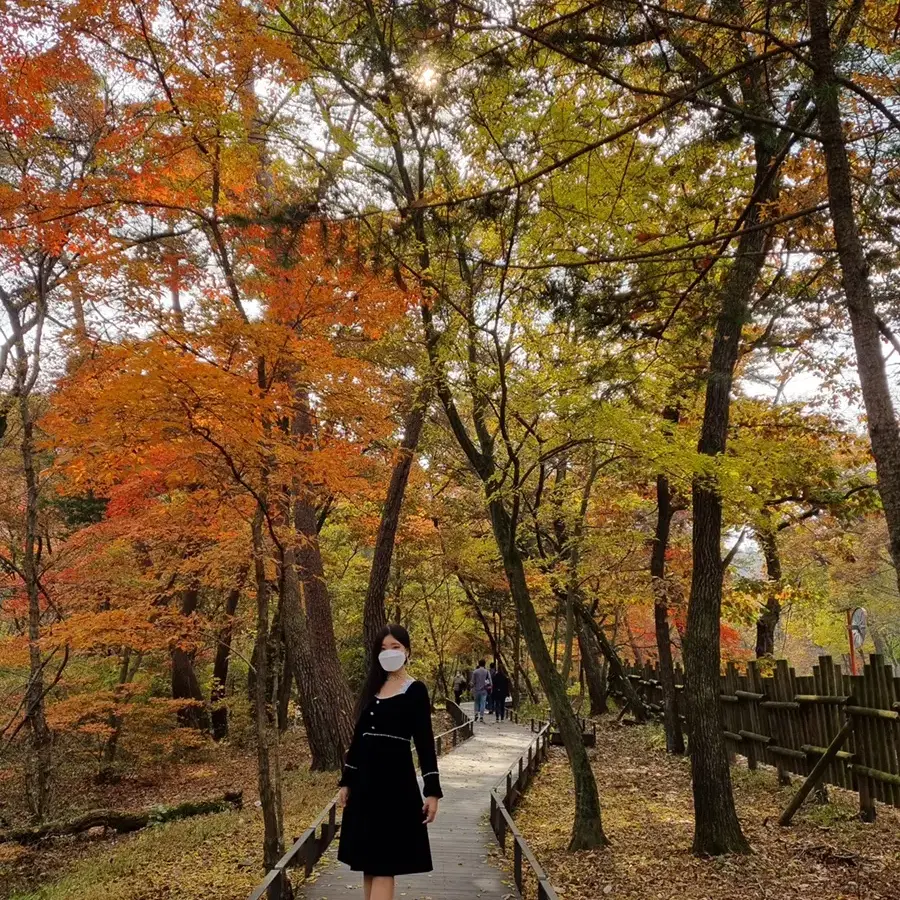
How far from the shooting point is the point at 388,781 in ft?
14.5

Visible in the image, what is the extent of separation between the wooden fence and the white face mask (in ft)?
20.0

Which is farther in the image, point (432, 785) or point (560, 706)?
point (560, 706)

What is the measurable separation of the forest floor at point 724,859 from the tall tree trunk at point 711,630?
38 centimetres

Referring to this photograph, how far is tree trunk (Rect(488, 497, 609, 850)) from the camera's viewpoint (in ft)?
26.3

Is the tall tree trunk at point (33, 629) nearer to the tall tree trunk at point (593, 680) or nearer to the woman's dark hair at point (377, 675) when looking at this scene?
the woman's dark hair at point (377, 675)

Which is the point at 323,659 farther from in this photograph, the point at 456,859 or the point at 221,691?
the point at 221,691

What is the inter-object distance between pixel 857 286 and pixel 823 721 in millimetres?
7020

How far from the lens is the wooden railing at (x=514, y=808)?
5363 millimetres

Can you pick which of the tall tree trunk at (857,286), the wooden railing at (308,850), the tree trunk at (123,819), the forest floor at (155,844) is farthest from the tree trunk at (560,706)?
the tree trunk at (123,819)

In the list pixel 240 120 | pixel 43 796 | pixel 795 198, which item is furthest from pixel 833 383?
pixel 43 796

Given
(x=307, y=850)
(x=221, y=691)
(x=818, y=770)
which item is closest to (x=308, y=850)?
(x=307, y=850)

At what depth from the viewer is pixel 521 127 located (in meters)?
6.75

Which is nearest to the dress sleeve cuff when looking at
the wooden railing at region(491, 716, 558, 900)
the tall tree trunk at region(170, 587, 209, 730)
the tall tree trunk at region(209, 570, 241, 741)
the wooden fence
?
the wooden railing at region(491, 716, 558, 900)

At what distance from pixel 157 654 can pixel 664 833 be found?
51.4 ft
